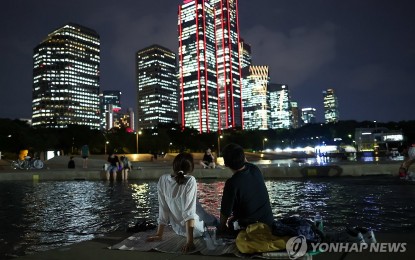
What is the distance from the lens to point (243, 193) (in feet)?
16.5

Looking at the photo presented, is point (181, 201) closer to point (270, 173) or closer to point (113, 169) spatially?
point (270, 173)

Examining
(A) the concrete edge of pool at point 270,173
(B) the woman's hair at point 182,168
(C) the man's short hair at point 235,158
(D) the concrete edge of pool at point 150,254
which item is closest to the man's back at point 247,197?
(C) the man's short hair at point 235,158

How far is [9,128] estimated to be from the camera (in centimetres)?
8294

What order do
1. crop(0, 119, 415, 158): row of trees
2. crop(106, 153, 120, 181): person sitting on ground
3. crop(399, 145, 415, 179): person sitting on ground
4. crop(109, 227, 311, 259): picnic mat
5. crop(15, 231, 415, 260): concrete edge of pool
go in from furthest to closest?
1. crop(0, 119, 415, 158): row of trees
2. crop(106, 153, 120, 181): person sitting on ground
3. crop(399, 145, 415, 179): person sitting on ground
4. crop(109, 227, 311, 259): picnic mat
5. crop(15, 231, 415, 260): concrete edge of pool

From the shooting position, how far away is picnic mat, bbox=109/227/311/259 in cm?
446

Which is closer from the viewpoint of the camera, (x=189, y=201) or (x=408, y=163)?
(x=189, y=201)

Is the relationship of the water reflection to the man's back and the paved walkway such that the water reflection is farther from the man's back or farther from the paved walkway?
the paved walkway

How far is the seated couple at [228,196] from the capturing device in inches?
199

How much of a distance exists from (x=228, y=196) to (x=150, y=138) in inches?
3612

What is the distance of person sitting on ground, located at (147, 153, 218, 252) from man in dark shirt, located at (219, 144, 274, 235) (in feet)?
1.63

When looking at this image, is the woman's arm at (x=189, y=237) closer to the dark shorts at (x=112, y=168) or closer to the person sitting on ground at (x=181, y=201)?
the person sitting on ground at (x=181, y=201)

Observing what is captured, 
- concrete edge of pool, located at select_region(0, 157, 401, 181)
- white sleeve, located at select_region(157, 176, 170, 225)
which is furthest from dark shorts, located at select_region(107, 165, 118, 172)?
white sleeve, located at select_region(157, 176, 170, 225)

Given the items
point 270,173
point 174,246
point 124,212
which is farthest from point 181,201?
point 270,173

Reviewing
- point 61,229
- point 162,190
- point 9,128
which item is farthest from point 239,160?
point 9,128
